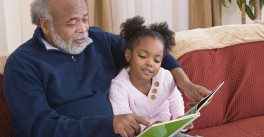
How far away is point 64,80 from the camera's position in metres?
1.42

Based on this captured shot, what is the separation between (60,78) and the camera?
1.41 m

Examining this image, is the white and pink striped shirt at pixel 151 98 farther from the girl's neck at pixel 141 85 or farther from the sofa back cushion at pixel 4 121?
the sofa back cushion at pixel 4 121

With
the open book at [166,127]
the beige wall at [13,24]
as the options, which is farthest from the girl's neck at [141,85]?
the beige wall at [13,24]

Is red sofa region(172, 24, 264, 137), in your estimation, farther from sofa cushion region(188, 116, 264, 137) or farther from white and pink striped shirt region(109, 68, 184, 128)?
white and pink striped shirt region(109, 68, 184, 128)

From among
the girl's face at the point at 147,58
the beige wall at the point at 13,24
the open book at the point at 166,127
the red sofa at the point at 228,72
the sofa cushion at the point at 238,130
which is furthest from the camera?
the beige wall at the point at 13,24

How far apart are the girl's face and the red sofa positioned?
40 centimetres

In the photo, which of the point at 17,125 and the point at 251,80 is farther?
the point at 251,80

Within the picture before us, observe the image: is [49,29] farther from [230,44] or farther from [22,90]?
[230,44]

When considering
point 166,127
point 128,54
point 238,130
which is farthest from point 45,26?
point 238,130

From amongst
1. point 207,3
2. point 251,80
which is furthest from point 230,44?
point 207,3

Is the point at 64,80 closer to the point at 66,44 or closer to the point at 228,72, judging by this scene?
the point at 66,44

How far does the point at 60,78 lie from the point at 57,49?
0.41ft

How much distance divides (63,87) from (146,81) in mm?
379

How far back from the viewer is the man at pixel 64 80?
121 centimetres
